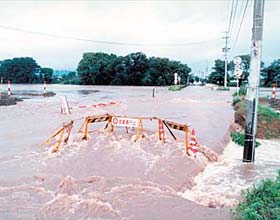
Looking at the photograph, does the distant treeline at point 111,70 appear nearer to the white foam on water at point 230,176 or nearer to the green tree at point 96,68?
the green tree at point 96,68

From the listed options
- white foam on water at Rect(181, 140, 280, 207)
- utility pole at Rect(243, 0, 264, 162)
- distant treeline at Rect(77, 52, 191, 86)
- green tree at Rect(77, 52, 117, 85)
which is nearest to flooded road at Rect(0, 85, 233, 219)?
white foam on water at Rect(181, 140, 280, 207)

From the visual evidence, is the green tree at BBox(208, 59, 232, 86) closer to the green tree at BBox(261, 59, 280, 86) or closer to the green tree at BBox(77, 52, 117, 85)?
the green tree at BBox(261, 59, 280, 86)

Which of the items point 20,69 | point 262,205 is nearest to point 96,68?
point 20,69

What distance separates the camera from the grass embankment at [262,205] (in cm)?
487

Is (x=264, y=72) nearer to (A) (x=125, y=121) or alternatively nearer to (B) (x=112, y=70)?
(B) (x=112, y=70)

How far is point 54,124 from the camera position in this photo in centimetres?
1616

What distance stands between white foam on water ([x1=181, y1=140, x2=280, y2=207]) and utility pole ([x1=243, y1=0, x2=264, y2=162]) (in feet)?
1.85

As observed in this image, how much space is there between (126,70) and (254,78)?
5790cm

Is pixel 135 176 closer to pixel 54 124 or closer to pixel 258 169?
pixel 258 169

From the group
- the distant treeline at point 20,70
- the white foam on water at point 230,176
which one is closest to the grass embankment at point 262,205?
the white foam on water at point 230,176

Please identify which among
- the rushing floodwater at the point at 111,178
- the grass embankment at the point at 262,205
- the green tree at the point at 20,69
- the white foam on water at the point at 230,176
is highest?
the green tree at the point at 20,69

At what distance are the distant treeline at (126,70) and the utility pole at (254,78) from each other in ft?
185

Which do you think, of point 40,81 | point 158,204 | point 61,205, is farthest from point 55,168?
point 40,81

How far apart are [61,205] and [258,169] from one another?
5.74 metres
